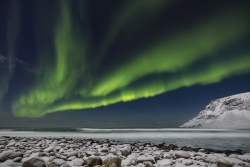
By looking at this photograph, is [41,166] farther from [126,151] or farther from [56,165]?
[126,151]

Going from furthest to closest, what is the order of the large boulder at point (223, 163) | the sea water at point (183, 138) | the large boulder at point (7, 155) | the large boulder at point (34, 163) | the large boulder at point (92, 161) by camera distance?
the sea water at point (183, 138)
the large boulder at point (7, 155)
the large boulder at point (92, 161)
the large boulder at point (223, 163)
the large boulder at point (34, 163)

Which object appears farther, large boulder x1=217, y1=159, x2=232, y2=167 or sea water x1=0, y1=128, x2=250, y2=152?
sea water x1=0, y1=128, x2=250, y2=152

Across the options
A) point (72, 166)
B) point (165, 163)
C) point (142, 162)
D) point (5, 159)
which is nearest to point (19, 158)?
point (5, 159)

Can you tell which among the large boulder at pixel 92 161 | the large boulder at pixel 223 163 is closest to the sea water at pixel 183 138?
the large boulder at pixel 223 163

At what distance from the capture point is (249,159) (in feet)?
29.7

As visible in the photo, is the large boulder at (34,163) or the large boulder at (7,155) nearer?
the large boulder at (34,163)

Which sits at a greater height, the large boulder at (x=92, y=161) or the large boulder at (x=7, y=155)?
the large boulder at (x=7, y=155)

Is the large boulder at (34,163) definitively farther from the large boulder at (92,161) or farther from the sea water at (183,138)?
the sea water at (183,138)

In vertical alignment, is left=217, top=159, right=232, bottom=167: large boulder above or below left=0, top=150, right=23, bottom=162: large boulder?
below

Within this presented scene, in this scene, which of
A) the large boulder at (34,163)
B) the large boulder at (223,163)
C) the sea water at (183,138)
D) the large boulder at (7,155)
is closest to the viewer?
the large boulder at (34,163)

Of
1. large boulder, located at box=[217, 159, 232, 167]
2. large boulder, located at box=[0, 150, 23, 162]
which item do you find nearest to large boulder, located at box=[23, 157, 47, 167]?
large boulder, located at box=[0, 150, 23, 162]

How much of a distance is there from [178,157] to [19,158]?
7.39 meters

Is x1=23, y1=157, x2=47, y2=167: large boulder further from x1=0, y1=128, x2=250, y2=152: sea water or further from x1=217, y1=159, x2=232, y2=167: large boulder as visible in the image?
x1=0, y1=128, x2=250, y2=152: sea water

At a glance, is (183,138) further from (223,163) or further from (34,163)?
(34,163)
